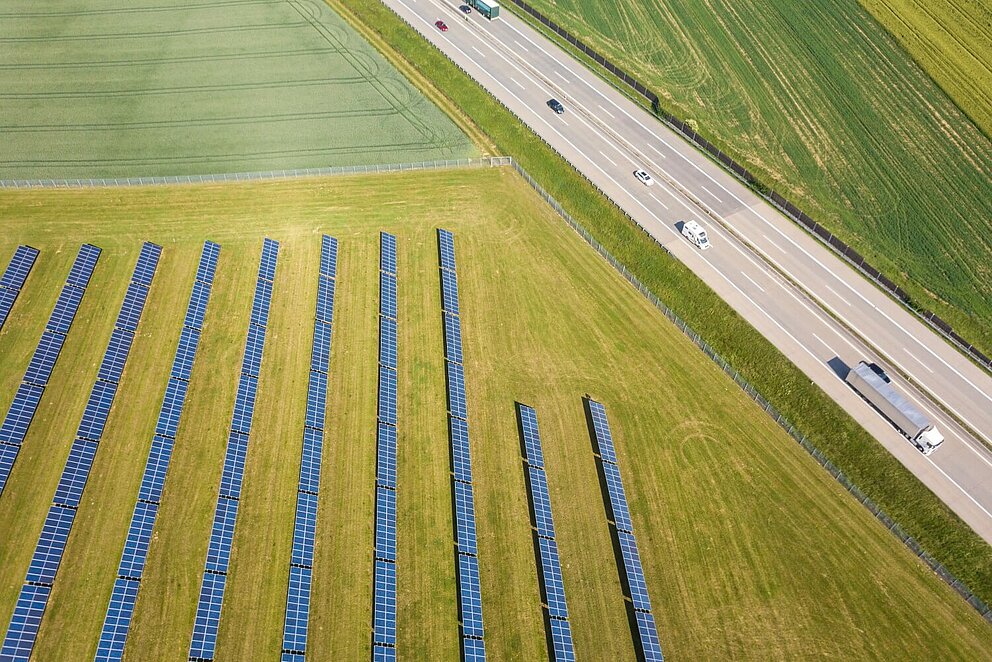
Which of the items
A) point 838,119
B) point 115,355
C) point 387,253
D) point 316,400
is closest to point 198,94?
point 387,253

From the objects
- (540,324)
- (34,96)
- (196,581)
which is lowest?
(34,96)

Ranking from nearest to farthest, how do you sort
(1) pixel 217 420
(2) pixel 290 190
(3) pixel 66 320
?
(1) pixel 217 420, (3) pixel 66 320, (2) pixel 290 190

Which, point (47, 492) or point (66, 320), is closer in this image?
point (47, 492)

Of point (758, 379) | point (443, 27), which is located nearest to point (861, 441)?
point (758, 379)

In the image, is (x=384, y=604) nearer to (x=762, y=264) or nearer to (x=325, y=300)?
(x=325, y=300)

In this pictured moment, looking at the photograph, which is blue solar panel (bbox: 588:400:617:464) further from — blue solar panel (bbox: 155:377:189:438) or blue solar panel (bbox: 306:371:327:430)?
blue solar panel (bbox: 155:377:189:438)

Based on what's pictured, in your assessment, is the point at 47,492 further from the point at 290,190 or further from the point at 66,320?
the point at 290,190

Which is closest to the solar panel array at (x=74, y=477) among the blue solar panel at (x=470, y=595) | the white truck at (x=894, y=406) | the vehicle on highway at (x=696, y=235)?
the blue solar panel at (x=470, y=595)

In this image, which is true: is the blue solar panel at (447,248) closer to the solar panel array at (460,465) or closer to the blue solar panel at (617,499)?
the solar panel array at (460,465)
